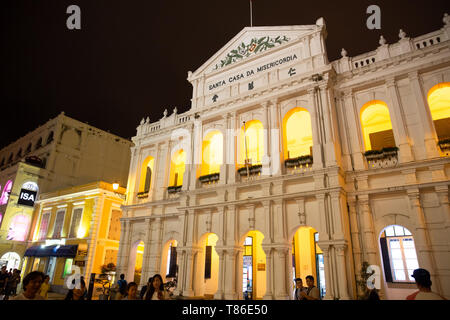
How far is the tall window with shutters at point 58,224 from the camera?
1063 inches

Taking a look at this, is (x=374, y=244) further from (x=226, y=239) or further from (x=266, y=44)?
(x=266, y=44)

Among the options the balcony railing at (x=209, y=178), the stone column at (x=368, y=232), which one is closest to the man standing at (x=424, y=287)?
the stone column at (x=368, y=232)

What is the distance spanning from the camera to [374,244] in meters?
12.3

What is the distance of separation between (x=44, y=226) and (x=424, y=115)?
109 feet

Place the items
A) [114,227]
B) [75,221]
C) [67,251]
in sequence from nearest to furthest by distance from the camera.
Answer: [67,251], [114,227], [75,221]

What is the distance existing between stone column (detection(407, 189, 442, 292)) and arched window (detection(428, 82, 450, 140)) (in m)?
4.81

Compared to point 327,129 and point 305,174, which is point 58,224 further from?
point 327,129

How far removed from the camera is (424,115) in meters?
12.9

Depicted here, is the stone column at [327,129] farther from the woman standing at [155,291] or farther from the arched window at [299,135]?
the woman standing at [155,291]

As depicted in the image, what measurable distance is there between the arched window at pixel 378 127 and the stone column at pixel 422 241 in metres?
4.35

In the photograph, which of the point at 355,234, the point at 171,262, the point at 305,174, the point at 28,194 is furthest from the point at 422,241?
the point at 28,194

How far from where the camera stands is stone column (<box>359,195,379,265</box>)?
39.6 feet

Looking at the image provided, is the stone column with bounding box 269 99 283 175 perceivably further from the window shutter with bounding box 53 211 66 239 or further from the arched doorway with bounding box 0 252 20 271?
the arched doorway with bounding box 0 252 20 271

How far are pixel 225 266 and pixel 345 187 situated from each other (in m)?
7.30
